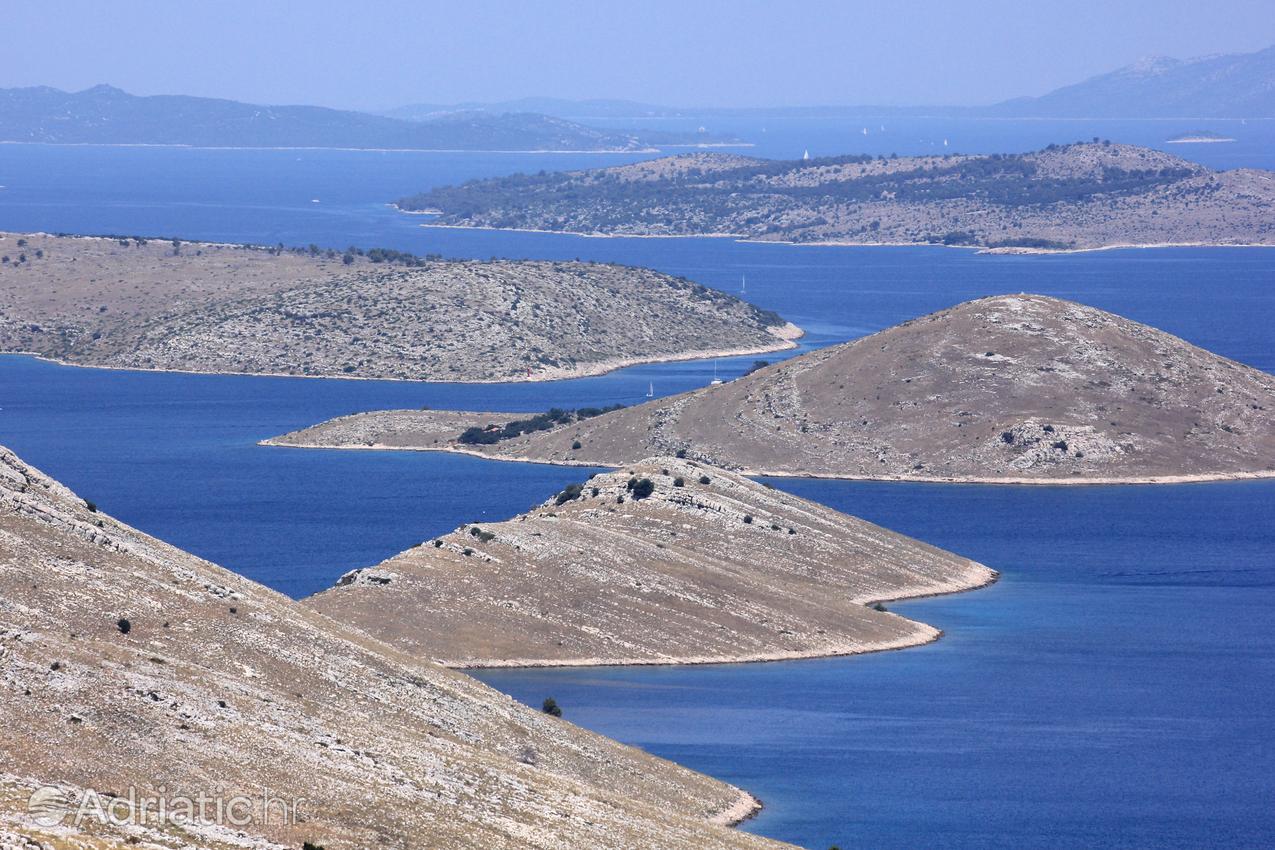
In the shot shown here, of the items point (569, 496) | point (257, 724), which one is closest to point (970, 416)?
point (569, 496)

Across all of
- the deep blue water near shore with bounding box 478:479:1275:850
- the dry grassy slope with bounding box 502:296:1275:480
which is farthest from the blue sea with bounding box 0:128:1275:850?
the dry grassy slope with bounding box 502:296:1275:480

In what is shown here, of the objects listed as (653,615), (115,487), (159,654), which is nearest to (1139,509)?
(653,615)

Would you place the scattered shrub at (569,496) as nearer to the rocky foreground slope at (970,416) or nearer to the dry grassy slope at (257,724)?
the rocky foreground slope at (970,416)

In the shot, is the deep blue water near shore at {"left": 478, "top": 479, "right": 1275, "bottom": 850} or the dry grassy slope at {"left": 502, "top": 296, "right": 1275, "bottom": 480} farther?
the dry grassy slope at {"left": 502, "top": 296, "right": 1275, "bottom": 480}

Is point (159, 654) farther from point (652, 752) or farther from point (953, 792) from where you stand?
point (953, 792)

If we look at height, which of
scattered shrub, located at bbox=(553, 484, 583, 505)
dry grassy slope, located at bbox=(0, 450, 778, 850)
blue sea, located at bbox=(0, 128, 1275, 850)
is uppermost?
dry grassy slope, located at bbox=(0, 450, 778, 850)

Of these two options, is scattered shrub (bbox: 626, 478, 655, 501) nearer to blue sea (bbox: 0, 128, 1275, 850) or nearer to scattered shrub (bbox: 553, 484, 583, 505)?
scattered shrub (bbox: 553, 484, 583, 505)
